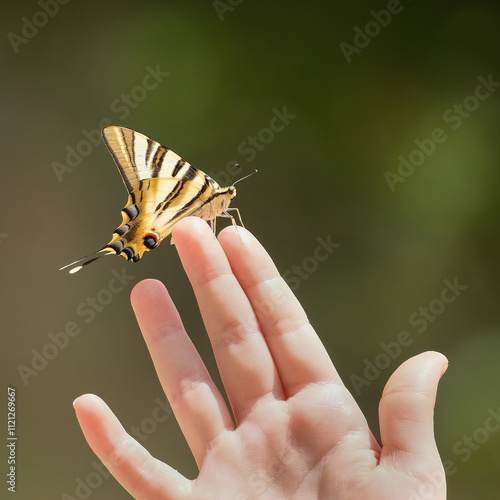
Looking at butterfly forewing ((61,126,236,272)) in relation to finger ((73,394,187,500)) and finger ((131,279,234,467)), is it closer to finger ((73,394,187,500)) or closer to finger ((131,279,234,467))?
finger ((131,279,234,467))

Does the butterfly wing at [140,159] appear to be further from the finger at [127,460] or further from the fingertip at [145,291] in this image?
the finger at [127,460]

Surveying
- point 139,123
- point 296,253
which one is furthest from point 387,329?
point 139,123

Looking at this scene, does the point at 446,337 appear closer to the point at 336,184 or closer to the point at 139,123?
the point at 336,184

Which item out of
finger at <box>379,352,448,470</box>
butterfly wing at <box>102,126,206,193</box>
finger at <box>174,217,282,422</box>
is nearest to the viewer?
finger at <box>379,352,448,470</box>

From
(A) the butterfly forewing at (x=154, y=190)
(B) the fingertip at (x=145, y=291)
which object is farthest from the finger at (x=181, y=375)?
(A) the butterfly forewing at (x=154, y=190)

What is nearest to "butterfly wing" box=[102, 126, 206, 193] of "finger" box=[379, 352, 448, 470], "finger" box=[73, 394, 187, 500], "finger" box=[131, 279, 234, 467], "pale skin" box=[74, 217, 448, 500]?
"pale skin" box=[74, 217, 448, 500]

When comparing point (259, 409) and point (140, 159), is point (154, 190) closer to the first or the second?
point (140, 159)
